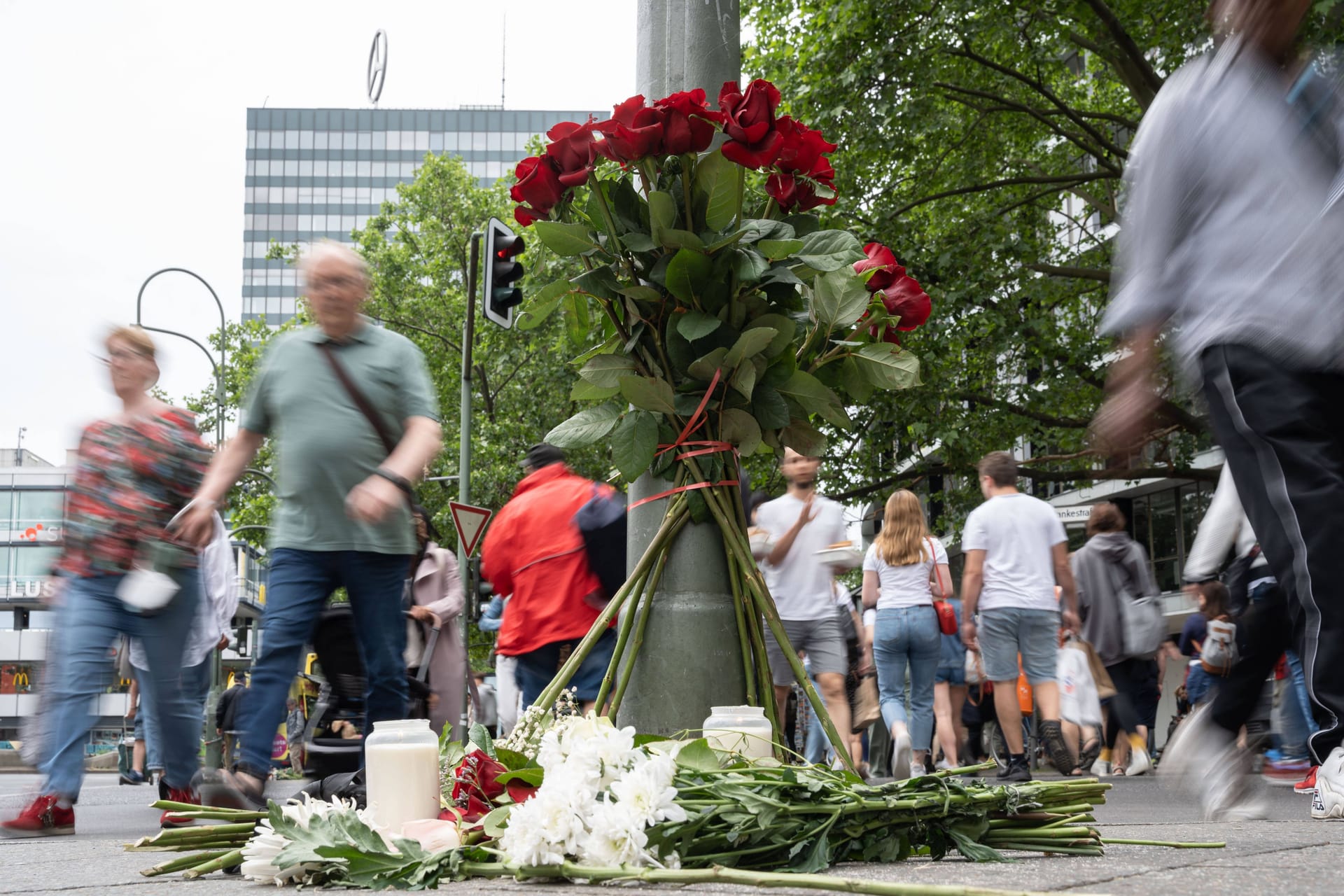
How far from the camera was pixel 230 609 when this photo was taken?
947cm

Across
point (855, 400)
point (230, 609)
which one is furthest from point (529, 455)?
point (855, 400)

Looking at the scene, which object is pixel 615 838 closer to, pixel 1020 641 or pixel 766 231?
pixel 766 231

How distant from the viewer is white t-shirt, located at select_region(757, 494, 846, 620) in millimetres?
7773

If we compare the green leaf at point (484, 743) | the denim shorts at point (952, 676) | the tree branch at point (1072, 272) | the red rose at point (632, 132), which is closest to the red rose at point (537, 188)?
the red rose at point (632, 132)

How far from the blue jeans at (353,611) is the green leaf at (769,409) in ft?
4.51

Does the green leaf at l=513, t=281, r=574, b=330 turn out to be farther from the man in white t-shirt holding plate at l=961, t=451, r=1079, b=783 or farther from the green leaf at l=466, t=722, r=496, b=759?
the man in white t-shirt holding plate at l=961, t=451, r=1079, b=783

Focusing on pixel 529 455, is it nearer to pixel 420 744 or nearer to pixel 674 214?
pixel 674 214

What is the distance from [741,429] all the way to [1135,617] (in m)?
6.43

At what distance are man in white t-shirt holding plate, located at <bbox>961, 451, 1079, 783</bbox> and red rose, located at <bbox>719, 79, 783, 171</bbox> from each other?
4.91 metres

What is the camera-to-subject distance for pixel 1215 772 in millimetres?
3434

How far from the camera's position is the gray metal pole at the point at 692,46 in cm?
427

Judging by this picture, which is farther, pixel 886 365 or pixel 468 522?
pixel 468 522

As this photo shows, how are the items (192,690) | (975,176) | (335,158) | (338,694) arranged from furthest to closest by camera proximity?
(335,158), (975,176), (192,690), (338,694)

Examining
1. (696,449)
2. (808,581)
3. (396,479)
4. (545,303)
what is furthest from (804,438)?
(808,581)
